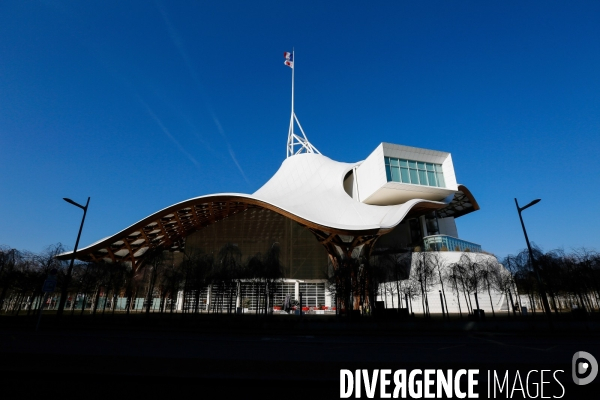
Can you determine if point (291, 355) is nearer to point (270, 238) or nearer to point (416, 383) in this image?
point (416, 383)

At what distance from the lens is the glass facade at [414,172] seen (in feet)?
112

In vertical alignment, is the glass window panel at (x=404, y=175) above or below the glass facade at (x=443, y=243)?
above

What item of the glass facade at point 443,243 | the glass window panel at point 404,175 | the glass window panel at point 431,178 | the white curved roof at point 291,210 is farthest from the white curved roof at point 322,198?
the glass facade at point 443,243

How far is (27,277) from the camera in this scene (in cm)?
2348

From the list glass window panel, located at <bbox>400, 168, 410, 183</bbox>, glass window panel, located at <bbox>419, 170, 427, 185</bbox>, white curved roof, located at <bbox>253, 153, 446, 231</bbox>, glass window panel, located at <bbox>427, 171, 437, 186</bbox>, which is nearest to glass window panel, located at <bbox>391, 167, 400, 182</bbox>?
glass window panel, located at <bbox>400, 168, 410, 183</bbox>

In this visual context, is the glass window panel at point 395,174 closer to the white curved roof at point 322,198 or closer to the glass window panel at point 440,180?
the white curved roof at point 322,198

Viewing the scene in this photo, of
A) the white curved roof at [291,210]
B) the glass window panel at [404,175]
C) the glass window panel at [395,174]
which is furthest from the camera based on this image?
the glass window panel at [404,175]

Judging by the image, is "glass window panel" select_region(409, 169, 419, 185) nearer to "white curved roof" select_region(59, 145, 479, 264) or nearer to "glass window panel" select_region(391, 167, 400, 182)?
"glass window panel" select_region(391, 167, 400, 182)

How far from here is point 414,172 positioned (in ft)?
116

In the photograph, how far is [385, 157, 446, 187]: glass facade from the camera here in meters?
34.3

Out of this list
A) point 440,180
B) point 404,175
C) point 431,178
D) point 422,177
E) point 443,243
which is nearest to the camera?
point 404,175

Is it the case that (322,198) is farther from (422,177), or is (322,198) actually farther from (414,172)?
(422,177)

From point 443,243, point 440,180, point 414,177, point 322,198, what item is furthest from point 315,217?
point 443,243

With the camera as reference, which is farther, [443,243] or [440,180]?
[443,243]
